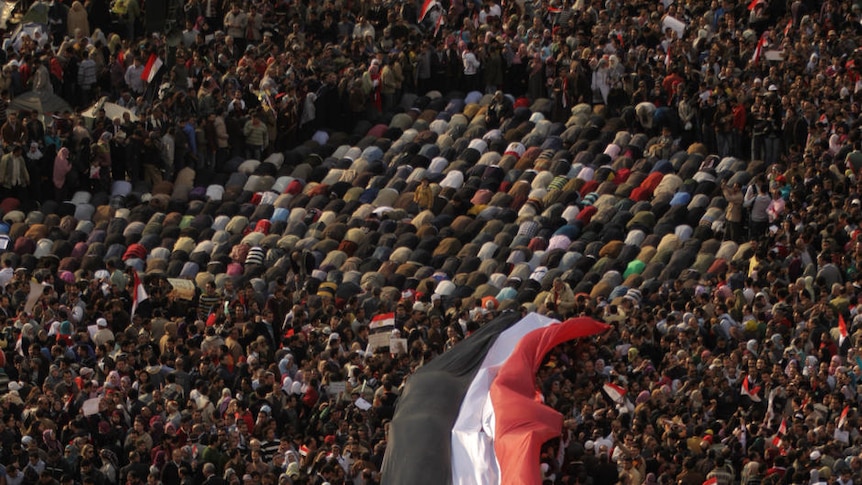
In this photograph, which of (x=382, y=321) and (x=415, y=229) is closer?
(x=382, y=321)

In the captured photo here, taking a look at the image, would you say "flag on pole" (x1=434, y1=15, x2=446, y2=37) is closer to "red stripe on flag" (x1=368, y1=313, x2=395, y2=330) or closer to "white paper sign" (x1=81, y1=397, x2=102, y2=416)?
"red stripe on flag" (x1=368, y1=313, x2=395, y2=330)

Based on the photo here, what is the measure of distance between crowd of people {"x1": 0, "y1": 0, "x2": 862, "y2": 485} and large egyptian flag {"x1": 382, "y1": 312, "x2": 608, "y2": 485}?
42 cm

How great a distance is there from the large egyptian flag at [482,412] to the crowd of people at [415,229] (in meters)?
0.42

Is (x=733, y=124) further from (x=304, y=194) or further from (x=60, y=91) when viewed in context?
(x=60, y=91)

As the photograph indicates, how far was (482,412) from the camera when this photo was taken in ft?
144

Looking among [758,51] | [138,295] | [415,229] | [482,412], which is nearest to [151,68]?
[415,229]

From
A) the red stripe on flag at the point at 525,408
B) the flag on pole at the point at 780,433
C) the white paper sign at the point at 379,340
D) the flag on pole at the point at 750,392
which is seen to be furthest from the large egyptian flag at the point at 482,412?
the flag on pole at the point at 780,433

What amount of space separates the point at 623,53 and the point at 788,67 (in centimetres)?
388

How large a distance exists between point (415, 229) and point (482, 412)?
9622 mm

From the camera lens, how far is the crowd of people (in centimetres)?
4259

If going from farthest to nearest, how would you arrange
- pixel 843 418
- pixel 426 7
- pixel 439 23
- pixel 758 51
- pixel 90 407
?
pixel 426 7 → pixel 439 23 → pixel 758 51 → pixel 90 407 → pixel 843 418

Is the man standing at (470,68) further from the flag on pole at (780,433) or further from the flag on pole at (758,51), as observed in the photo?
the flag on pole at (780,433)

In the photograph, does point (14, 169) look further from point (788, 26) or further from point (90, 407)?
point (788, 26)

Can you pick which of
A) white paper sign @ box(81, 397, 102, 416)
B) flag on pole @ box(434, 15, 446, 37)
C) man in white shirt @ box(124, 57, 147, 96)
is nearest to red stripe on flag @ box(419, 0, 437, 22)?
flag on pole @ box(434, 15, 446, 37)
